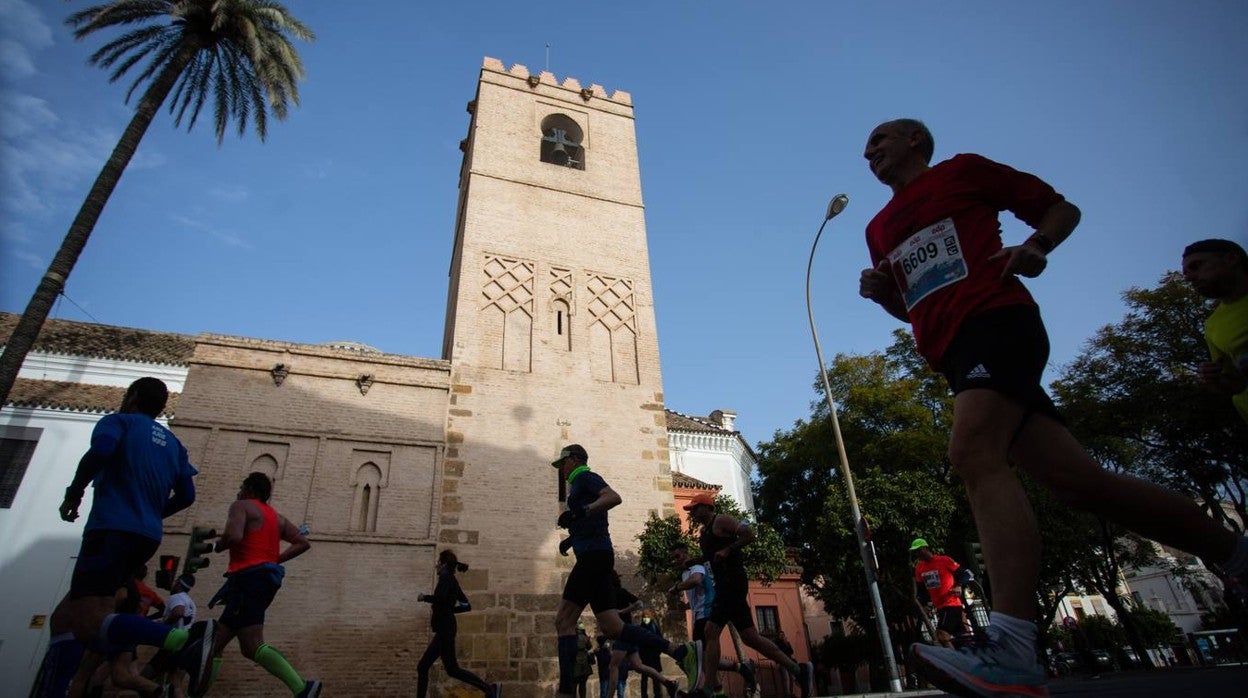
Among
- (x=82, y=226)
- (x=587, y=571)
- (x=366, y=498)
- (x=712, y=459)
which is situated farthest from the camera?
(x=712, y=459)

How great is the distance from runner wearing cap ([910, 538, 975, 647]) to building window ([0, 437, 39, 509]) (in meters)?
17.8

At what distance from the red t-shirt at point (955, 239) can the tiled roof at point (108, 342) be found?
18337 mm

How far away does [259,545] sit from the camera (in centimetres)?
548

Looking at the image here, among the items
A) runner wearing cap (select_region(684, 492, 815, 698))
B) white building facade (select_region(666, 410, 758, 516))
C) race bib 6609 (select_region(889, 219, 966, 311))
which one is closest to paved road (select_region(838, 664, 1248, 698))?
runner wearing cap (select_region(684, 492, 815, 698))

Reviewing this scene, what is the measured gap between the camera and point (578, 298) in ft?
59.6

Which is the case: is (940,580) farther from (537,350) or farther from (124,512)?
(537,350)

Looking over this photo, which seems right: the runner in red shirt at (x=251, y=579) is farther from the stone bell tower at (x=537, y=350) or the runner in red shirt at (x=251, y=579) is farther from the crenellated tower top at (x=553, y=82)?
the crenellated tower top at (x=553, y=82)

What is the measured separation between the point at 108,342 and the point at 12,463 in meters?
3.98

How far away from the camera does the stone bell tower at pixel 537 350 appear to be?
45.6ft

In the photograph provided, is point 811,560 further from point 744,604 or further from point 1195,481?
point 744,604

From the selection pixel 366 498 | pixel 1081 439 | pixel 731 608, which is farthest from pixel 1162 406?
pixel 366 498

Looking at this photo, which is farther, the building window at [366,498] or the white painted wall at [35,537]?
the building window at [366,498]

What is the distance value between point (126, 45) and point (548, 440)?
41.8 feet

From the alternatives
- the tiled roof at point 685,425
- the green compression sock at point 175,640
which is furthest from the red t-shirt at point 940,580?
the tiled roof at point 685,425
